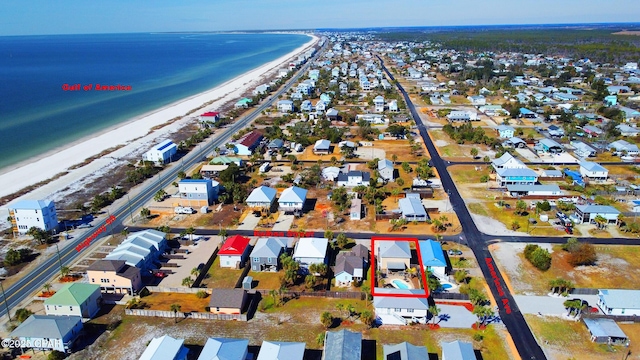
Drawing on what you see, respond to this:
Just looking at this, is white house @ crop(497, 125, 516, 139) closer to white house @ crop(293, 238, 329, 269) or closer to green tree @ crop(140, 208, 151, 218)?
white house @ crop(293, 238, 329, 269)

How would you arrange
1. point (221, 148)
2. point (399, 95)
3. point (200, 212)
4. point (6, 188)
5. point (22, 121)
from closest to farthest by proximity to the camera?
point (200, 212), point (6, 188), point (221, 148), point (22, 121), point (399, 95)

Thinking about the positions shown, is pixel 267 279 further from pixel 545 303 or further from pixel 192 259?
pixel 545 303

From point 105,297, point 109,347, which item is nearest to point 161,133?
point 105,297

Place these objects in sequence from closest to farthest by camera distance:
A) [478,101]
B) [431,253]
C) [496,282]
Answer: [496,282] → [431,253] → [478,101]

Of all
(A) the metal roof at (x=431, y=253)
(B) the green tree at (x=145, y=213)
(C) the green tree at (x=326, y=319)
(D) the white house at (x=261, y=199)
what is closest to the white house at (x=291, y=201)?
(D) the white house at (x=261, y=199)

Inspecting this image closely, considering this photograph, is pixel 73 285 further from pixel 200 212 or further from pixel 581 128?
pixel 581 128

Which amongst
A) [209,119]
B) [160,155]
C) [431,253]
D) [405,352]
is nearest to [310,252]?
[431,253]
